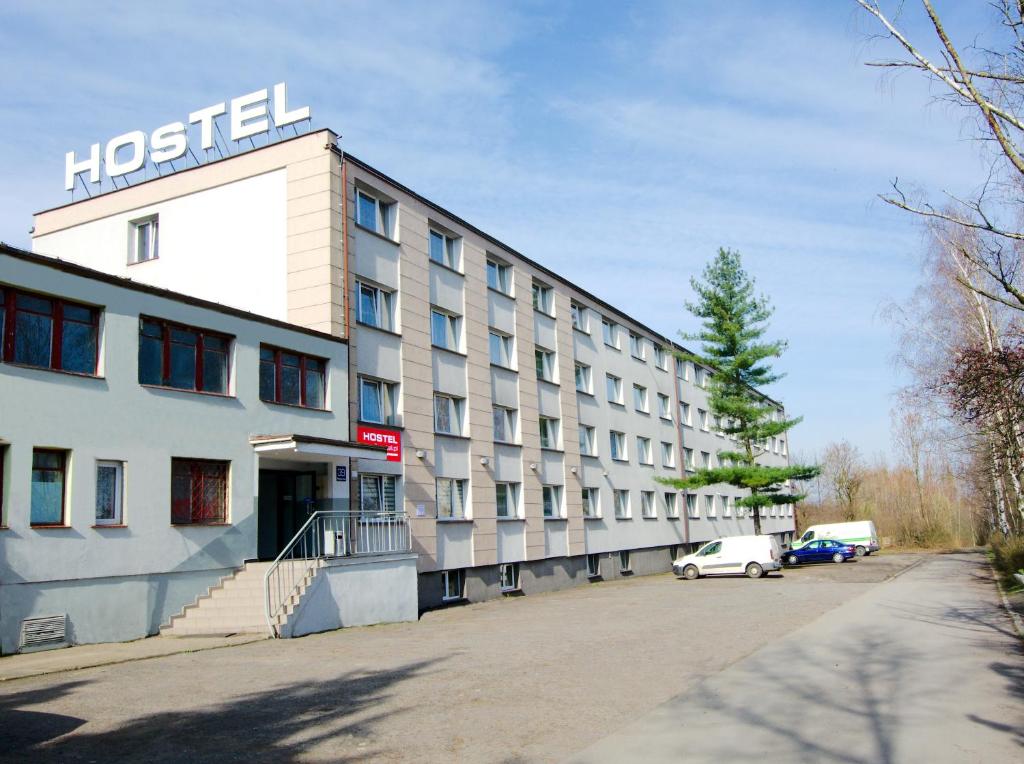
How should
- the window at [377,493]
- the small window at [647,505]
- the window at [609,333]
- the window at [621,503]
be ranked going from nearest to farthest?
the window at [377,493] < the window at [621,503] < the window at [609,333] < the small window at [647,505]

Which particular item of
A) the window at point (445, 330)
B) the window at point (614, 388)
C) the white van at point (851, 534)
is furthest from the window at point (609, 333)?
the white van at point (851, 534)

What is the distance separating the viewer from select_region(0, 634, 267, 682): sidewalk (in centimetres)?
1188

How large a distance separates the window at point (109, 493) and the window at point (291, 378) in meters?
4.01

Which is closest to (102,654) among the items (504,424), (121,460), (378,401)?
(121,460)

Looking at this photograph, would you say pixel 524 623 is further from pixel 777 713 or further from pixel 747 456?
pixel 747 456

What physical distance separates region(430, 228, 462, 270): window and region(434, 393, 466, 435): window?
13.7 feet

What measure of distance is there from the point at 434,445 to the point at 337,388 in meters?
4.42

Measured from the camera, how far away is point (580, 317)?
37.0 metres

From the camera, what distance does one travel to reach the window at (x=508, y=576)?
2733 cm

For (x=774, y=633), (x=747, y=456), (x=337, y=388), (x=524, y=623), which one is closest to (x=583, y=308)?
(x=747, y=456)

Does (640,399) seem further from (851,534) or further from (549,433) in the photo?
(851,534)

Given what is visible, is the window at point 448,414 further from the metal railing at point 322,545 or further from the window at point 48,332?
the window at point 48,332

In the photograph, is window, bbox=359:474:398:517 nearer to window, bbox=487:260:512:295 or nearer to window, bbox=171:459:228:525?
window, bbox=171:459:228:525

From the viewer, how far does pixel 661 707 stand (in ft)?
29.6
